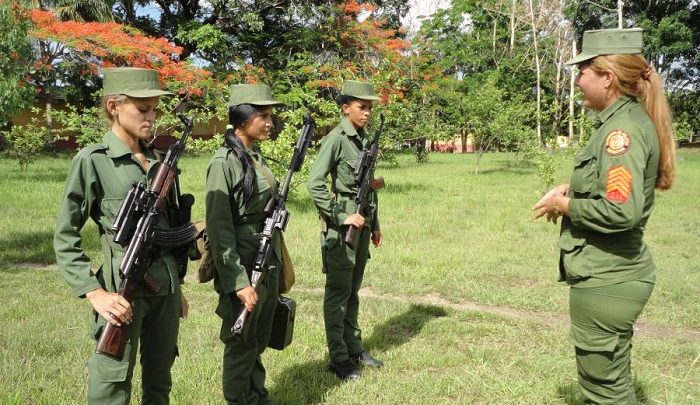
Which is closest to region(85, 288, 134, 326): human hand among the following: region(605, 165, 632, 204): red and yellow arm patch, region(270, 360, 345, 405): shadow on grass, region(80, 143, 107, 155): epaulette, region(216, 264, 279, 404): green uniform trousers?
region(80, 143, 107, 155): epaulette

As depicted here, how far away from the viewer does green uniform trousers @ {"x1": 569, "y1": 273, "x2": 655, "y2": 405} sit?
2.40 m

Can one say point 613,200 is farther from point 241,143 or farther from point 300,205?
point 300,205

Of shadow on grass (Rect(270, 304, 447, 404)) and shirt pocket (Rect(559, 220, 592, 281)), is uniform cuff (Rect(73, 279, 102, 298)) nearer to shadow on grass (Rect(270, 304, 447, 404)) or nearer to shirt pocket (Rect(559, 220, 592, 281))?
shadow on grass (Rect(270, 304, 447, 404))

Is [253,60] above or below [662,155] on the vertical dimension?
above

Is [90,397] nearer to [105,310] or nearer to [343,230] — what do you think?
[105,310]

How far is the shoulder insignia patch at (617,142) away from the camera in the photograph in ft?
7.59

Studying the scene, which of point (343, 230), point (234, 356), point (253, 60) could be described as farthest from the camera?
point (253, 60)

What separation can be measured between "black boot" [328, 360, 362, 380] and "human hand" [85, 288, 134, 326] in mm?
1939

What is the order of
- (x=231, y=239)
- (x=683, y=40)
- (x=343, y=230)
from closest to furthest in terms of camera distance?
(x=231, y=239) → (x=343, y=230) → (x=683, y=40)

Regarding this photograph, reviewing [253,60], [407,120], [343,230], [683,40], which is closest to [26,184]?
[407,120]

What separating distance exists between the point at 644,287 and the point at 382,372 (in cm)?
206

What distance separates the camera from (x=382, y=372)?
13.1 ft

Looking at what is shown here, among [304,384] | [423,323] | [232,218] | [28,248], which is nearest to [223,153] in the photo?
[232,218]

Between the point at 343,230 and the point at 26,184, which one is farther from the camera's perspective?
the point at 26,184
